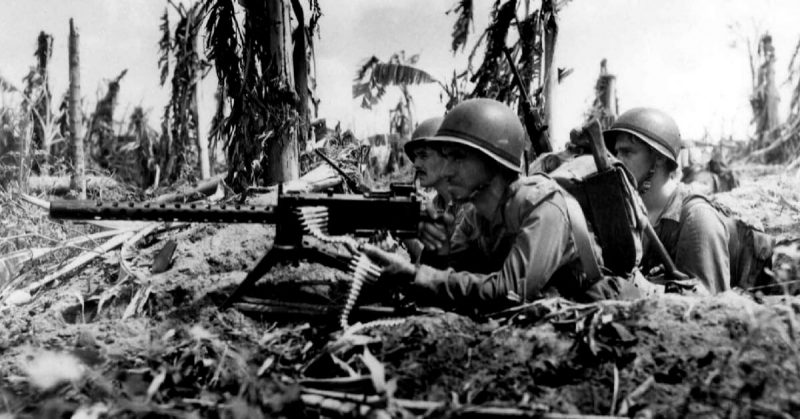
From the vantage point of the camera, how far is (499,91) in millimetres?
9234

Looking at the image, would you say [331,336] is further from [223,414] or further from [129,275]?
[129,275]

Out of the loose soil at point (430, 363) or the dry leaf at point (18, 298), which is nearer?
the loose soil at point (430, 363)

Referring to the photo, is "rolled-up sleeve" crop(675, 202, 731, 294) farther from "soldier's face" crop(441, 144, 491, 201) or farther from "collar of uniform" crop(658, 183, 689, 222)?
"soldier's face" crop(441, 144, 491, 201)

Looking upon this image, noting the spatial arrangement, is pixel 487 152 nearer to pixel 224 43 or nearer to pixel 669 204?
pixel 669 204

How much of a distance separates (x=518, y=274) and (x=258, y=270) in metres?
1.58

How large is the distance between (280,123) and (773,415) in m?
5.67

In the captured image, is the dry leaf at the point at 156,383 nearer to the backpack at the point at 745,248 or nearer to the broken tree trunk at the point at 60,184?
the backpack at the point at 745,248

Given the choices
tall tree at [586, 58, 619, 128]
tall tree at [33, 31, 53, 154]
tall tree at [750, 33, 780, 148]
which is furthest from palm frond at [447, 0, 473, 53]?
tall tree at [750, 33, 780, 148]

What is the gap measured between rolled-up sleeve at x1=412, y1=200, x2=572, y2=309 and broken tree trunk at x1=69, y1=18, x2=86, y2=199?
686 cm

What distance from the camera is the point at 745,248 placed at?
5.52 m

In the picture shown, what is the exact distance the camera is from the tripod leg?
4.27 metres

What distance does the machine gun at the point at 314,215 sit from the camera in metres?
4.08

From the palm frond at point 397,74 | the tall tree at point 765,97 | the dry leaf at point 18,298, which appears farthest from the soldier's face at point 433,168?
the tall tree at point 765,97

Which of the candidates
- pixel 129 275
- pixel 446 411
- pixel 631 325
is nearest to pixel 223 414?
pixel 446 411
